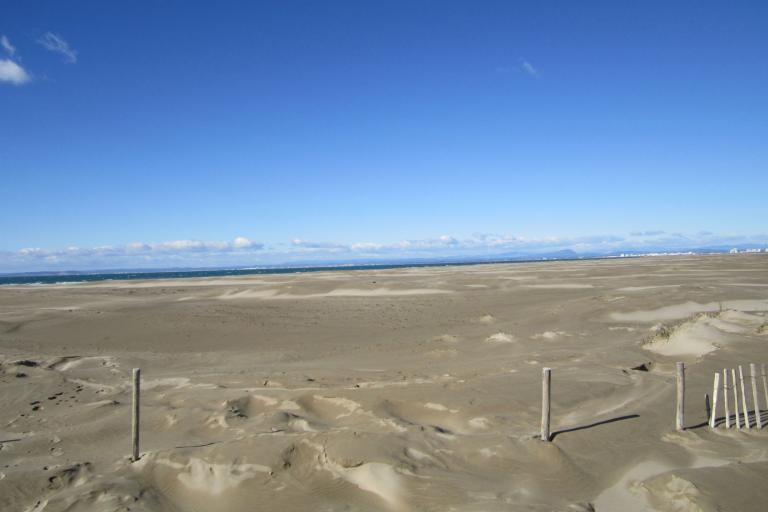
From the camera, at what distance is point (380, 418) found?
35.2 feet

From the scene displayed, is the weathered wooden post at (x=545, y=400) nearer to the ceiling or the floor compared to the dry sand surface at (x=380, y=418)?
nearer to the ceiling

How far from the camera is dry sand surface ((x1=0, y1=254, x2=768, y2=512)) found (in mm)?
7695

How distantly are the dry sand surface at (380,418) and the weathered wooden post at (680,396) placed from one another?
382 mm

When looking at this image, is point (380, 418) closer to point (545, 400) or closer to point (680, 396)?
point (545, 400)

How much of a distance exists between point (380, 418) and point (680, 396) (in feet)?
19.7

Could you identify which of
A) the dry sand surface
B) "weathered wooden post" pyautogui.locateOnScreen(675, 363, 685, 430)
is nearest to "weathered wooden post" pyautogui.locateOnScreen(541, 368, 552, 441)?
the dry sand surface

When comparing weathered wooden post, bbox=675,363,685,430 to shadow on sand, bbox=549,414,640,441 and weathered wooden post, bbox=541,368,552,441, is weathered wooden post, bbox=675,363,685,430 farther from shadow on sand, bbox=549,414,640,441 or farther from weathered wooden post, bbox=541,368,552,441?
weathered wooden post, bbox=541,368,552,441

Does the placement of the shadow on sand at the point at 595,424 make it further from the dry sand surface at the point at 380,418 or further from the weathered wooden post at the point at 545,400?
the weathered wooden post at the point at 545,400

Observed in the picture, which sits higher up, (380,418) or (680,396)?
(680,396)

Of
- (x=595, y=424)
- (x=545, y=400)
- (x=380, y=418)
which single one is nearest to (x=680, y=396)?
(x=595, y=424)

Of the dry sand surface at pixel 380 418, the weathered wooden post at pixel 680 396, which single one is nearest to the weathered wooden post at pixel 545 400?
the dry sand surface at pixel 380 418

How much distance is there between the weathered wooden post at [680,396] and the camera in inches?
375

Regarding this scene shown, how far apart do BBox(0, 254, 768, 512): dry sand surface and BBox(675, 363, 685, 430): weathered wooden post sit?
1.25 feet

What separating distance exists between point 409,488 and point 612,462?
3614mm
